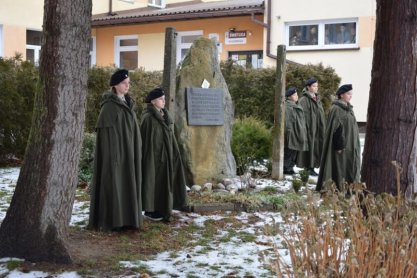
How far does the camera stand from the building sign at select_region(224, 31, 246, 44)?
25.0 m

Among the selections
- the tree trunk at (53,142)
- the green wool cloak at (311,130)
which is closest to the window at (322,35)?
the green wool cloak at (311,130)

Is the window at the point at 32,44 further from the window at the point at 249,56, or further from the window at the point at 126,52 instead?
the window at the point at 249,56

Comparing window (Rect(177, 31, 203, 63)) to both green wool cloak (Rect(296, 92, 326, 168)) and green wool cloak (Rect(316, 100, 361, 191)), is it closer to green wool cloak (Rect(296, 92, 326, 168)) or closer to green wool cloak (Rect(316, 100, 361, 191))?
green wool cloak (Rect(296, 92, 326, 168))

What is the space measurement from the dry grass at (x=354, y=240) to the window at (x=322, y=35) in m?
18.7

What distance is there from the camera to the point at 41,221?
582 centimetres

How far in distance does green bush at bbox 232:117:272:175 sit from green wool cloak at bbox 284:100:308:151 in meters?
0.57

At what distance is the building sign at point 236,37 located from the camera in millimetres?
25022

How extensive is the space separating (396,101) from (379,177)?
2.01 ft

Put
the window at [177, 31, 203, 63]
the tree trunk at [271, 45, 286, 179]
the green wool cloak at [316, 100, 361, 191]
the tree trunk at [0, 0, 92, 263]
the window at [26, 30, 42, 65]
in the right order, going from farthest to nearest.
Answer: the window at [177, 31, 203, 63]
the window at [26, 30, 42, 65]
the tree trunk at [271, 45, 286, 179]
the green wool cloak at [316, 100, 361, 191]
the tree trunk at [0, 0, 92, 263]

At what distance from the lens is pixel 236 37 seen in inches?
989

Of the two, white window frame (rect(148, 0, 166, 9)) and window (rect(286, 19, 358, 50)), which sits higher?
white window frame (rect(148, 0, 166, 9))

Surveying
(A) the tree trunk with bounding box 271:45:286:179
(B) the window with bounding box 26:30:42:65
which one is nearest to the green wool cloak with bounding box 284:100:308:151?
(A) the tree trunk with bounding box 271:45:286:179

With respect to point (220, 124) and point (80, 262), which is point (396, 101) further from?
point (220, 124)

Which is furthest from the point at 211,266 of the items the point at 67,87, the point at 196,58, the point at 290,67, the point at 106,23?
the point at 106,23
